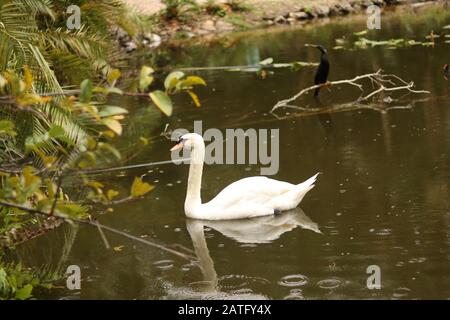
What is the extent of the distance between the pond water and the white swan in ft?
0.33

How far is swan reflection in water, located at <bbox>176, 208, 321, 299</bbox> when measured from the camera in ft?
26.8

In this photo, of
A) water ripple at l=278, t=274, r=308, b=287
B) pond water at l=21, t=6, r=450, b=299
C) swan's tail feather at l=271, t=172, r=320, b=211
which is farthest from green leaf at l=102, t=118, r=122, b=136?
swan's tail feather at l=271, t=172, r=320, b=211

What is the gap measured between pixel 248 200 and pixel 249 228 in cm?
36

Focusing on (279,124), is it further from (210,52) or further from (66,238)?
(210,52)

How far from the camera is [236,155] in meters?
11.5

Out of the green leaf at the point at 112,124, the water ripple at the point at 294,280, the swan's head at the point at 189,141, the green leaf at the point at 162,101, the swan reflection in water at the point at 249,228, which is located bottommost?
the swan reflection in water at the point at 249,228

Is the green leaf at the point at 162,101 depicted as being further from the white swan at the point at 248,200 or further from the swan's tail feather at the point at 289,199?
the swan's tail feather at the point at 289,199

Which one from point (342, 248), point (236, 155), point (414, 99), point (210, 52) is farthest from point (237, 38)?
point (342, 248)

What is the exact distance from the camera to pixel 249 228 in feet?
28.6

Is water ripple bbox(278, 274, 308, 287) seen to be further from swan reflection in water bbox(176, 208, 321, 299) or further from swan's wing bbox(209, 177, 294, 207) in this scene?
swan's wing bbox(209, 177, 294, 207)

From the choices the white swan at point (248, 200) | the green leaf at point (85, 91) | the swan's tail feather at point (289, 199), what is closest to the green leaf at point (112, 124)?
the green leaf at point (85, 91)

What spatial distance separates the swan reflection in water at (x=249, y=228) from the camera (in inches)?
321

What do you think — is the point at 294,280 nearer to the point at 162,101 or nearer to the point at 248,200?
the point at 248,200

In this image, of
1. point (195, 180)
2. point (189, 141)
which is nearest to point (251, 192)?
point (195, 180)
